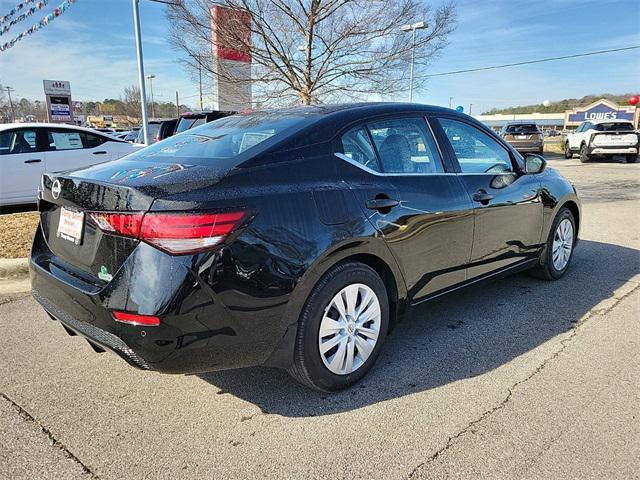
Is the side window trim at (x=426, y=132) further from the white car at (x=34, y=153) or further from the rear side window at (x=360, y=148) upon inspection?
the white car at (x=34, y=153)

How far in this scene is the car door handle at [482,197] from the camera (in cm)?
346

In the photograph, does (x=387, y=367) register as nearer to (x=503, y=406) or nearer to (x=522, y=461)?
(x=503, y=406)

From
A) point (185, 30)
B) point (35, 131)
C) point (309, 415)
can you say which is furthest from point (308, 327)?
point (185, 30)

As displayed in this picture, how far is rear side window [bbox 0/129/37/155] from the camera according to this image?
779cm

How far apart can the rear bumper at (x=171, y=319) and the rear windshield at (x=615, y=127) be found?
21.8 m

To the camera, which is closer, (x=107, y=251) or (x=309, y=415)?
(x=107, y=251)

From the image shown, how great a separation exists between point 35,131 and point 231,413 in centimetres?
738

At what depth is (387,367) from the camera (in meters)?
3.06

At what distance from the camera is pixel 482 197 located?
351 cm

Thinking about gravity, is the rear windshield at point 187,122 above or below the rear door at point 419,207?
above

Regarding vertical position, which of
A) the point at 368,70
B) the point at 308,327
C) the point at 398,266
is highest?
the point at 368,70

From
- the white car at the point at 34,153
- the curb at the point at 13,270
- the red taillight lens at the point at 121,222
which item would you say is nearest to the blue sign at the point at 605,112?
the white car at the point at 34,153

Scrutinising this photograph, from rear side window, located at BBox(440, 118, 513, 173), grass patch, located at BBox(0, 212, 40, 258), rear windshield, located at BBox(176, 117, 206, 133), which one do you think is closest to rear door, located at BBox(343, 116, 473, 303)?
rear side window, located at BBox(440, 118, 513, 173)

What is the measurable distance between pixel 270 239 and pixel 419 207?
1.13 metres
